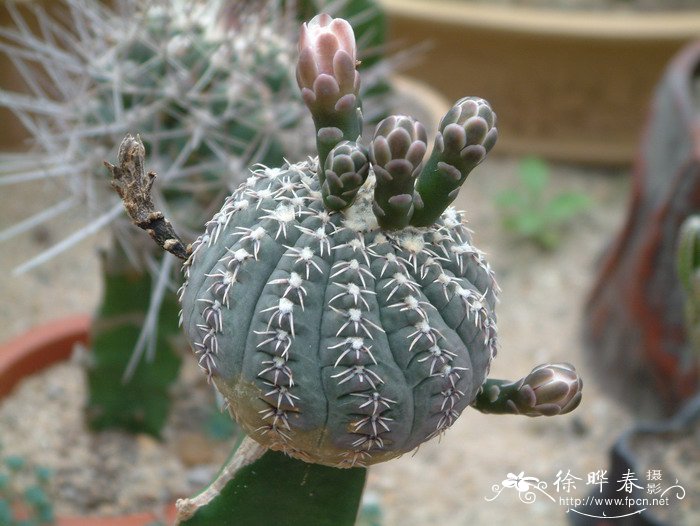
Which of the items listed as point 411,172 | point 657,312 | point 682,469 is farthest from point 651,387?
point 411,172

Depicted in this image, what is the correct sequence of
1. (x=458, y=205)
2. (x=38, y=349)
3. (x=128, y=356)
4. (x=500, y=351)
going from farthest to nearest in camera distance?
(x=458, y=205)
(x=500, y=351)
(x=38, y=349)
(x=128, y=356)

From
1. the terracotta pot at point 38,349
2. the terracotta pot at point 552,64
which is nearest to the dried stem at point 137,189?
the terracotta pot at point 38,349

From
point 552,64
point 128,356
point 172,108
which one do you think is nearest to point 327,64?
point 172,108

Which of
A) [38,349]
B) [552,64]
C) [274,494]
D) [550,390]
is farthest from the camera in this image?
[552,64]

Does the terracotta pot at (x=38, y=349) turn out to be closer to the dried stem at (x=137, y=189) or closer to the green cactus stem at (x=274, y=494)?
the green cactus stem at (x=274, y=494)

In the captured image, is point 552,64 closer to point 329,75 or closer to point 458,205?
Answer: point 458,205

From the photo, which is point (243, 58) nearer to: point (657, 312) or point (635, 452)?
point (635, 452)
